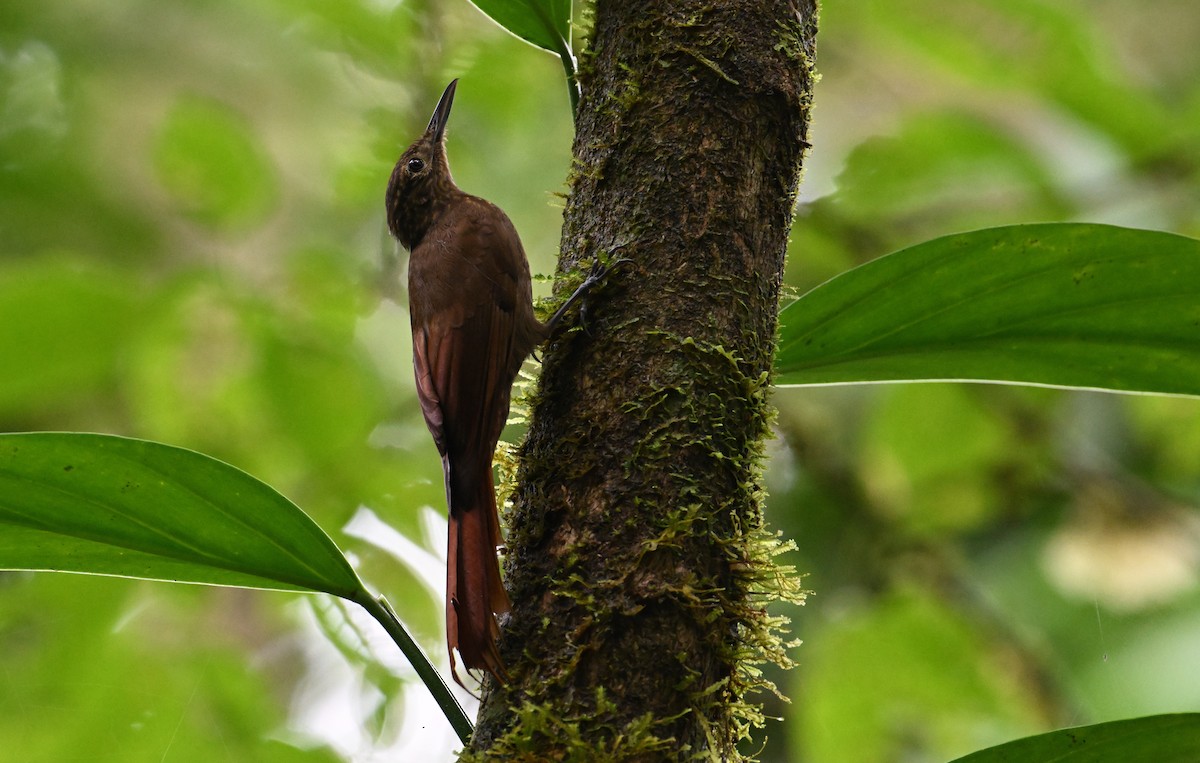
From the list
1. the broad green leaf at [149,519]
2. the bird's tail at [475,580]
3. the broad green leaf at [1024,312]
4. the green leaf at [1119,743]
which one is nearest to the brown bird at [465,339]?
the bird's tail at [475,580]

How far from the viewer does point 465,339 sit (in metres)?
1.89

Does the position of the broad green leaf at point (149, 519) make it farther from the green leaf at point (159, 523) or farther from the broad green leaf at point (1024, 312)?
the broad green leaf at point (1024, 312)

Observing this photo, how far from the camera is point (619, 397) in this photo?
1.25m

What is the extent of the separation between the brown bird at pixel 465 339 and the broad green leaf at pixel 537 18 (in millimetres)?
428

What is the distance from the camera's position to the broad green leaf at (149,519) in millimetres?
1215

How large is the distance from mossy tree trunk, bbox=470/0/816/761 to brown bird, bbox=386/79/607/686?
5cm

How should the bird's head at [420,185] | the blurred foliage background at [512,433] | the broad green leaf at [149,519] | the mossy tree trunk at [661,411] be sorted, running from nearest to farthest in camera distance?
the mossy tree trunk at [661,411] → the broad green leaf at [149,519] → the blurred foliage background at [512,433] → the bird's head at [420,185]

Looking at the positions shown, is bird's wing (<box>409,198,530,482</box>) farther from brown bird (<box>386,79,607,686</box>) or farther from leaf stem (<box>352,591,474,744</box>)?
leaf stem (<box>352,591,474,744</box>)

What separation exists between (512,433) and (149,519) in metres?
Answer: 1.93

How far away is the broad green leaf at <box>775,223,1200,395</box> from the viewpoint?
50.5 inches

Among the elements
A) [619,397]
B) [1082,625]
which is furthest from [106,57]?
[1082,625]

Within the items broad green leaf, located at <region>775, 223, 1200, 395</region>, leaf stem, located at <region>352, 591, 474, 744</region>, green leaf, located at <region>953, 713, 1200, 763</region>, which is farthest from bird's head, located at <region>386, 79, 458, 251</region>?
green leaf, located at <region>953, 713, 1200, 763</region>

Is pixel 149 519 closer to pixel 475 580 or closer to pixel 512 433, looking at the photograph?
pixel 475 580

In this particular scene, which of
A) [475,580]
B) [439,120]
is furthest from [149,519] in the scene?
[439,120]
